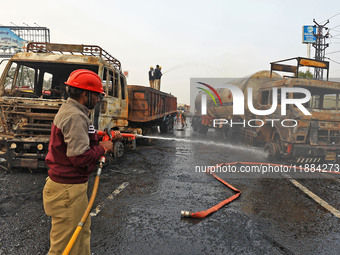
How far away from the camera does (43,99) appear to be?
519 cm

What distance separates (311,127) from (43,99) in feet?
23.6

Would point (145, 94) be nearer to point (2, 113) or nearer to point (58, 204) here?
point (2, 113)

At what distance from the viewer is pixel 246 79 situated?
34.4 feet

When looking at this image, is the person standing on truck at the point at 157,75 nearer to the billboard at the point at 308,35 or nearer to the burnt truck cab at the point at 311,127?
the burnt truck cab at the point at 311,127

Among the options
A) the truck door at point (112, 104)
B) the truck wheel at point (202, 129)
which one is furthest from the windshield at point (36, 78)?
the truck wheel at point (202, 129)

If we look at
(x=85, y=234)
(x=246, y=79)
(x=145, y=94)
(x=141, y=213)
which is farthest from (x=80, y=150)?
(x=246, y=79)

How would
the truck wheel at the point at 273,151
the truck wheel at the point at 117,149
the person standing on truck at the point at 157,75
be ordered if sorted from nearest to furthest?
the truck wheel at the point at 117,149 → the truck wheel at the point at 273,151 → the person standing on truck at the point at 157,75

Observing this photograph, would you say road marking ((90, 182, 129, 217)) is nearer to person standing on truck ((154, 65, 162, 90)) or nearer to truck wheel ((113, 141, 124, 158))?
truck wheel ((113, 141, 124, 158))

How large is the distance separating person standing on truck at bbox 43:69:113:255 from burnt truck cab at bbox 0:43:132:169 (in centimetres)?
332

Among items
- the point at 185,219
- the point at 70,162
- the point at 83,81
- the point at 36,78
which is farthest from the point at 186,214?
the point at 36,78

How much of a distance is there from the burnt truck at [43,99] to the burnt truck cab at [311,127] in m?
4.64

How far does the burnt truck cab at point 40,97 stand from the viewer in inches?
197

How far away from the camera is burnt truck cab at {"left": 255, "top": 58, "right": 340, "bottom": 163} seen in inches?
258

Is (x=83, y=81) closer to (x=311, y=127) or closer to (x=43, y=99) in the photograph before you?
(x=43, y=99)
